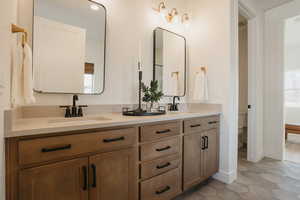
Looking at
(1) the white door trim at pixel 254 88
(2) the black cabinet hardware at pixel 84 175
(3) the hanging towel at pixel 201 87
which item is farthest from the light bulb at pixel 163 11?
→ (2) the black cabinet hardware at pixel 84 175

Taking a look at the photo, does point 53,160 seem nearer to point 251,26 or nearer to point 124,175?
point 124,175

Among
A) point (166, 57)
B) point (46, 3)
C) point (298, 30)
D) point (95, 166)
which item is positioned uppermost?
point (298, 30)

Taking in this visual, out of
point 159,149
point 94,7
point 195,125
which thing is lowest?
point 159,149

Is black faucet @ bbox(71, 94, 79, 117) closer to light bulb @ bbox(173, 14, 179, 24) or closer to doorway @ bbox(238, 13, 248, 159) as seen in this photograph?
light bulb @ bbox(173, 14, 179, 24)

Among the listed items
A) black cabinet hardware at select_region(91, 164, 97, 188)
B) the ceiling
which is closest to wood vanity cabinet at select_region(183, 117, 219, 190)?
black cabinet hardware at select_region(91, 164, 97, 188)

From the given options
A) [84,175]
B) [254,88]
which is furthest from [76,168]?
[254,88]

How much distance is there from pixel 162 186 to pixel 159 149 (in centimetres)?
34

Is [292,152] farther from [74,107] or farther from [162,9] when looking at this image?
[74,107]

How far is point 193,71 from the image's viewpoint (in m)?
2.44

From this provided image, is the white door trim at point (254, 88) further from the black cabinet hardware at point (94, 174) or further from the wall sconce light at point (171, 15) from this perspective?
the black cabinet hardware at point (94, 174)

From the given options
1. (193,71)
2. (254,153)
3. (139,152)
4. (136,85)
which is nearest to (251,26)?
(193,71)

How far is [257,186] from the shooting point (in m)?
1.90

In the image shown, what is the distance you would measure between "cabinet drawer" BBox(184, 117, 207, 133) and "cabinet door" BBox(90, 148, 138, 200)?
66 centimetres

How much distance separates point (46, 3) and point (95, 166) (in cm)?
140
